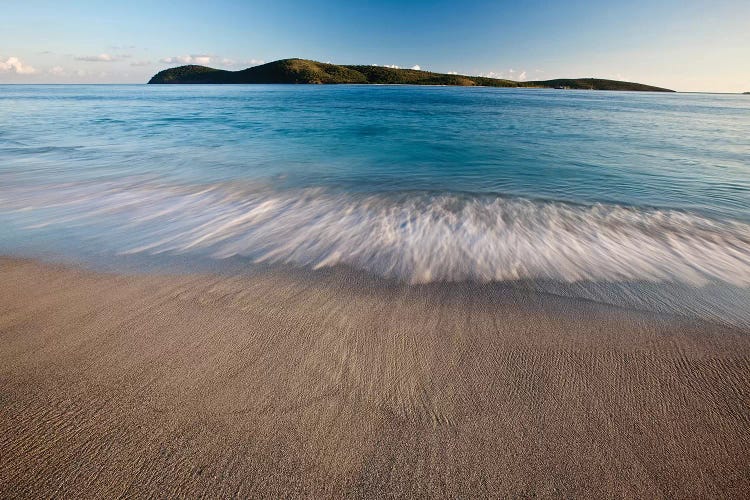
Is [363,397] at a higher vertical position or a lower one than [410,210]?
lower

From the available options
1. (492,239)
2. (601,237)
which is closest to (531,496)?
(492,239)

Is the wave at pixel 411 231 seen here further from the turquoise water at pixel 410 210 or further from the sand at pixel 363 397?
the sand at pixel 363 397

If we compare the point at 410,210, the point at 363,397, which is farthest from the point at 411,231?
the point at 363,397

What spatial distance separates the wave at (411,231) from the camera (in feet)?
14.4

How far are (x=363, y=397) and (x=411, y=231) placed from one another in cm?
361

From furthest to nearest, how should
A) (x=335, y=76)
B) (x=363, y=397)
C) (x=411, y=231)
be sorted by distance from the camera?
1. (x=335, y=76)
2. (x=411, y=231)
3. (x=363, y=397)

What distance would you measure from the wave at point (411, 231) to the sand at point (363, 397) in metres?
1.01

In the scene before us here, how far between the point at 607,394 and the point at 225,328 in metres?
3.01

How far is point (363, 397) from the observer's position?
91.3 inches

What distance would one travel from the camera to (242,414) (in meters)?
2.17

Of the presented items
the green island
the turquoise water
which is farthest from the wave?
the green island

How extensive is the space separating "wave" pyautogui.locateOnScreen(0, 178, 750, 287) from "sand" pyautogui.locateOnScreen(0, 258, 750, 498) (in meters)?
1.01

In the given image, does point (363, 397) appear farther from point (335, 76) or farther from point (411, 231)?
point (335, 76)

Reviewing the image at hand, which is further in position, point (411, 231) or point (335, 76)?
point (335, 76)
